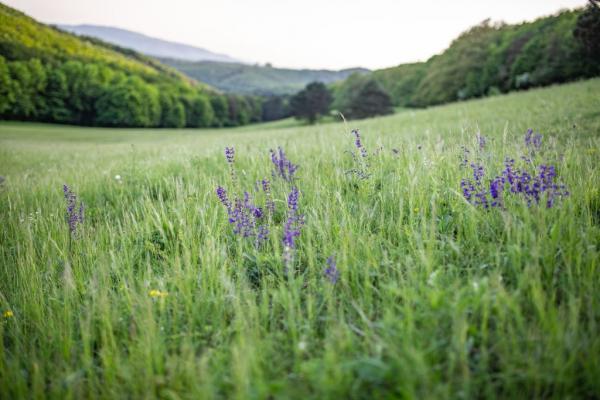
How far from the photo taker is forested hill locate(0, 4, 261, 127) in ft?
148

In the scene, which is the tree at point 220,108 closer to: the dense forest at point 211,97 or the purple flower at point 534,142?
the dense forest at point 211,97

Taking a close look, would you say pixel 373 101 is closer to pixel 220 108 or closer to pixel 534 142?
pixel 220 108

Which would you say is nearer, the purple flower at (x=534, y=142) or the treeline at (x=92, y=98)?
the purple flower at (x=534, y=142)

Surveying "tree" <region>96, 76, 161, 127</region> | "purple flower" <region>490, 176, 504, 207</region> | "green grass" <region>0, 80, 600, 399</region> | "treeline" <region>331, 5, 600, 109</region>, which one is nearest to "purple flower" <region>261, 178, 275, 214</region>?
"green grass" <region>0, 80, 600, 399</region>

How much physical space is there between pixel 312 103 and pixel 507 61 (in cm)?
3592

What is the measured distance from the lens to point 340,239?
6.18 ft

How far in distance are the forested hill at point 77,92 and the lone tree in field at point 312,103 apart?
2372cm

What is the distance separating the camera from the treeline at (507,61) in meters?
39.3

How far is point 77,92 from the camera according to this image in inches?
2128

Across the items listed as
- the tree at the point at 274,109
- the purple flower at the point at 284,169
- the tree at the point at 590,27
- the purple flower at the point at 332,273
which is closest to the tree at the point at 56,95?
the tree at the point at 274,109

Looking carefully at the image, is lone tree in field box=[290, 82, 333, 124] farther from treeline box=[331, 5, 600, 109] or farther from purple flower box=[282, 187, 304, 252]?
purple flower box=[282, 187, 304, 252]

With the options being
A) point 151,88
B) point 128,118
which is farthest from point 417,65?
point 128,118

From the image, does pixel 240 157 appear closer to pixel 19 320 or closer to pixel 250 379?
pixel 19 320

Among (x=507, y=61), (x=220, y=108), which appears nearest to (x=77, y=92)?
(x=220, y=108)
